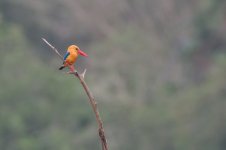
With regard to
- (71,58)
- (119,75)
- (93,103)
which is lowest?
(93,103)

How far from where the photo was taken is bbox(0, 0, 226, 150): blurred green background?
100 feet

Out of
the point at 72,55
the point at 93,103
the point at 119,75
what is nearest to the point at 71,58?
the point at 72,55

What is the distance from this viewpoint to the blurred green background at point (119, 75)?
3052cm

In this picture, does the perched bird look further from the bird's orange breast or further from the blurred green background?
the blurred green background

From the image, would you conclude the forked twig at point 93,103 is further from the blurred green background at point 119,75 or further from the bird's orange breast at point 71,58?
the blurred green background at point 119,75

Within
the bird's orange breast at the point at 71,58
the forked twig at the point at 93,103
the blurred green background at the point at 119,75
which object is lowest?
the forked twig at the point at 93,103

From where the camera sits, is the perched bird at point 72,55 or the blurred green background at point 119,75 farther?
the blurred green background at point 119,75

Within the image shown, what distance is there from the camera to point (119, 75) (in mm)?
32688

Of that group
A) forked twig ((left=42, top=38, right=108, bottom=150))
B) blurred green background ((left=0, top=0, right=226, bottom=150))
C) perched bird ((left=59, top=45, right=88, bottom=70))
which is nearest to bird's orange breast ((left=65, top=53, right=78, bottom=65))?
perched bird ((left=59, top=45, right=88, bottom=70))

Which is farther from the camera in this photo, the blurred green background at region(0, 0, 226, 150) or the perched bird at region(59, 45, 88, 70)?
the blurred green background at region(0, 0, 226, 150)

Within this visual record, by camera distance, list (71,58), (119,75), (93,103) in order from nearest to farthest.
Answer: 1. (93,103)
2. (71,58)
3. (119,75)

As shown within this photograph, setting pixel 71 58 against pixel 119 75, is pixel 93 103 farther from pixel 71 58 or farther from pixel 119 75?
pixel 119 75

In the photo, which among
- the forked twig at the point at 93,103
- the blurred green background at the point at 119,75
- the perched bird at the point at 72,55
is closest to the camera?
the forked twig at the point at 93,103

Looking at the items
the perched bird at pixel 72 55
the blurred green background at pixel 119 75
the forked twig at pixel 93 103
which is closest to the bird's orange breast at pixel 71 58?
the perched bird at pixel 72 55
